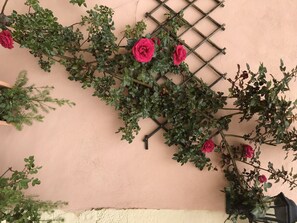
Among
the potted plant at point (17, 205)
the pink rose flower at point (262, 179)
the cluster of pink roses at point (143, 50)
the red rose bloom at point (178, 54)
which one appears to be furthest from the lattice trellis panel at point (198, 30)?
the potted plant at point (17, 205)

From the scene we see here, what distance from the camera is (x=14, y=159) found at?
2.02 m

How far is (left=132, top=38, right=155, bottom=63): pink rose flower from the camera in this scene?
1780 millimetres

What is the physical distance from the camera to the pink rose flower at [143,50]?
178 cm

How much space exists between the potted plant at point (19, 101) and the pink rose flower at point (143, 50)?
49 cm

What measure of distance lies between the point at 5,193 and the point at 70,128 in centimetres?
59

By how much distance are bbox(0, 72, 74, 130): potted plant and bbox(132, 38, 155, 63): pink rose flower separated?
485 millimetres

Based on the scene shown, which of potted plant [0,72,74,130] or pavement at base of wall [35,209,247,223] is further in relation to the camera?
pavement at base of wall [35,209,247,223]

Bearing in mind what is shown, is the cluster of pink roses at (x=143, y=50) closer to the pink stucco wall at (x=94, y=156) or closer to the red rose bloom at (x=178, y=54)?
the red rose bloom at (x=178, y=54)

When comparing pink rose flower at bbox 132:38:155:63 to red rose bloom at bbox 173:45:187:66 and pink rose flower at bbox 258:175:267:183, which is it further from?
pink rose flower at bbox 258:175:267:183

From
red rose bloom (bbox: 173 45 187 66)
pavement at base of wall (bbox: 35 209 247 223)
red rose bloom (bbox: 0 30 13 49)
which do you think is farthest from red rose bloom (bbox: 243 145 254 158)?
red rose bloom (bbox: 0 30 13 49)

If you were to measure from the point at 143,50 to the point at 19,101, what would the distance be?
2.46 feet

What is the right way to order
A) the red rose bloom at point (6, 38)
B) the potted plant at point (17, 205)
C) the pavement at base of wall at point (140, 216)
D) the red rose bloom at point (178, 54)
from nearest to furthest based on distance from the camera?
the potted plant at point (17, 205) → the red rose bloom at point (6, 38) → the red rose bloom at point (178, 54) → the pavement at base of wall at point (140, 216)

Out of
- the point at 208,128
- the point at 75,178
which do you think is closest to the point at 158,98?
the point at 208,128

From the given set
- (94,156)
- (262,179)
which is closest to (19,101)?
(94,156)
